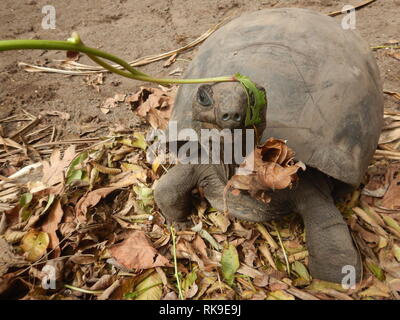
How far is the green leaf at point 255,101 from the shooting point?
1423 mm

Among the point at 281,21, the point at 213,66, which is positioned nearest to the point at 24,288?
the point at 213,66

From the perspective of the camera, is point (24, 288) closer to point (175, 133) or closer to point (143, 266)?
point (143, 266)

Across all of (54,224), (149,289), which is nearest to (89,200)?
(54,224)

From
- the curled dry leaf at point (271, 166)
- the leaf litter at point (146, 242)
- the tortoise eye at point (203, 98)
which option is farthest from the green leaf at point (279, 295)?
the tortoise eye at point (203, 98)

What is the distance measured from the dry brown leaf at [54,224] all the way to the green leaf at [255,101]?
1.52m

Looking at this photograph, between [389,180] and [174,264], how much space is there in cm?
169

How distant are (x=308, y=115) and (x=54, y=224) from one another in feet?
5.74

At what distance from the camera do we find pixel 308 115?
1.96m

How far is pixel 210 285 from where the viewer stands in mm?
2123

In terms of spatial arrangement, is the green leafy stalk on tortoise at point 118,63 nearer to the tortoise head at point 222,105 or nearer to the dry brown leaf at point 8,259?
the tortoise head at point 222,105

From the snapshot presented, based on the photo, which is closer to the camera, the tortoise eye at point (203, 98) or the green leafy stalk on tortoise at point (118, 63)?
the green leafy stalk on tortoise at point (118, 63)

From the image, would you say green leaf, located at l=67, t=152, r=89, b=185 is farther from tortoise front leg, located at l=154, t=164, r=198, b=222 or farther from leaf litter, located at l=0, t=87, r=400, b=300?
tortoise front leg, located at l=154, t=164, r=198, b=222

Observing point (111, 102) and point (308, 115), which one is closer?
point (308, 115)

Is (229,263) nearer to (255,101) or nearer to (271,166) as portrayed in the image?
(271,166)
